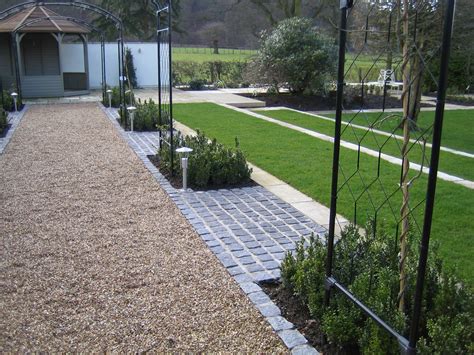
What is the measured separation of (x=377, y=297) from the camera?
9.43 feet

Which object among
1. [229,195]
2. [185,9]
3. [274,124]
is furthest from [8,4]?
[229,195]

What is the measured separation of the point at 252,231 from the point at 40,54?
54.2 ft

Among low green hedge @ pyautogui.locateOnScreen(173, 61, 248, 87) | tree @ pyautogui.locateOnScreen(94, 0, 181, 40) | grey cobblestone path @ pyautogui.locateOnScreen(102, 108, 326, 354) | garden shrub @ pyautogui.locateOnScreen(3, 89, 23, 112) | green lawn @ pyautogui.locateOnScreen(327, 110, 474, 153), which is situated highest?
tree @ pyautogui.locateOnScreen(94, 0, 181, 40)

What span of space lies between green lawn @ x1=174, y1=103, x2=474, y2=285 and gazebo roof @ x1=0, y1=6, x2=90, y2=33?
766cm

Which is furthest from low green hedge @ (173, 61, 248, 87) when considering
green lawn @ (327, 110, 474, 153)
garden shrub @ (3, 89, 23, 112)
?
green lawn @ (327, 110, 474, 153)

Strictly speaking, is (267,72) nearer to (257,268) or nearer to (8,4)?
(257,268)

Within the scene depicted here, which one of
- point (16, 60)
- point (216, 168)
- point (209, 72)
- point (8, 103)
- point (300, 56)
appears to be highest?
point (300, 56)

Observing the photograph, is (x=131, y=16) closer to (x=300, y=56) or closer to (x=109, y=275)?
(x=300, y=56)

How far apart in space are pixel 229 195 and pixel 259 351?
11.1 ft

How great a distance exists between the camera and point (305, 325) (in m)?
3.22

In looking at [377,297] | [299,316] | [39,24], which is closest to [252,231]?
[299,316]

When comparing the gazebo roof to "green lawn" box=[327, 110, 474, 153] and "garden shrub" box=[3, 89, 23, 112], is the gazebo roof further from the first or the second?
"green lawn" box=[327, 110, 474, 153]

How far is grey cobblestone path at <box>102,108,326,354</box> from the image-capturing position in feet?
11.5

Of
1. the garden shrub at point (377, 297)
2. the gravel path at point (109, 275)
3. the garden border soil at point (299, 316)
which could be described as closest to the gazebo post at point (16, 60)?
the gravel path at point (109, 275)
